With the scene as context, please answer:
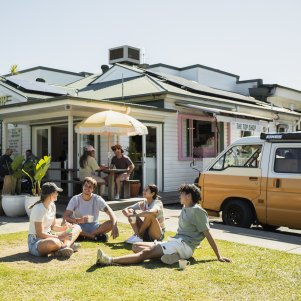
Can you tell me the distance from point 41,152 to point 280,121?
1243 centimetres

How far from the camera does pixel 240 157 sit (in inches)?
336

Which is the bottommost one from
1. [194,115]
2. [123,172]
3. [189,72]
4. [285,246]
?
[285,246]

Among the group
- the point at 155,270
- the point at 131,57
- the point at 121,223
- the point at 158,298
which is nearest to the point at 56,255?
the point at 155,270

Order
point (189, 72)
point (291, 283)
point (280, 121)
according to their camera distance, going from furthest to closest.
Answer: point (189, 72) → point (280, 121) → point (291, 283)

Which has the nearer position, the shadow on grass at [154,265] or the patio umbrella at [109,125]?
the shadow on grass at [154,265]

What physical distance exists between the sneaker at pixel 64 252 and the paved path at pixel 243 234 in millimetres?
2650

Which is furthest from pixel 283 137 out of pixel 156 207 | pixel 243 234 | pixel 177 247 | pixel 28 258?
pixel 28 258

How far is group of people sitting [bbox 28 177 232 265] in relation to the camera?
5258 millimetres

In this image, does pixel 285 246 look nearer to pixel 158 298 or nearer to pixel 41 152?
pixel 158 298

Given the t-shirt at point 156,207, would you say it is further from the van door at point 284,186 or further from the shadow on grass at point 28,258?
the van door at point 284,186

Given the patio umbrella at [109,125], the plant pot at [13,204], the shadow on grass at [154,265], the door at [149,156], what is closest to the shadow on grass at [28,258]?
the shadow on grass at [154,265]

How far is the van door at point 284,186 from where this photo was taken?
758 centimetres

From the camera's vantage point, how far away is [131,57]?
21547 millimetres

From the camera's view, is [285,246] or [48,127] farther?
[48,127]
